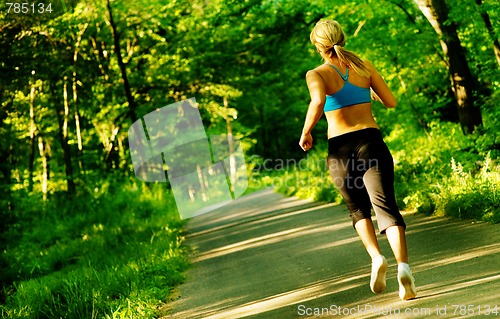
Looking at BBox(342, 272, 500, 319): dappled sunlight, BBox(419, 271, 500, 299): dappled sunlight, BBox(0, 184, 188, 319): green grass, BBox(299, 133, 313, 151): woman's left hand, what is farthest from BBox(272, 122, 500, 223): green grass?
BBox(299, 133, 313, 151): woman's left hand

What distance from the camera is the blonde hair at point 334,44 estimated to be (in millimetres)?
5035

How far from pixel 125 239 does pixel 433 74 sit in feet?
28.3

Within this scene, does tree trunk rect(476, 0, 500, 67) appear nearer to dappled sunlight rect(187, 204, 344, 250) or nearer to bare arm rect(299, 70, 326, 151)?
dappled sunlight rect(187, 204, 344, 250)

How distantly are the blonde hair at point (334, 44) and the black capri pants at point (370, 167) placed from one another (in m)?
0.44

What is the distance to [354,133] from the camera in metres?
5.02

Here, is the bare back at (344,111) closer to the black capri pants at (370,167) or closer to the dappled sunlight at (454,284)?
the black capri pants at (370,167)

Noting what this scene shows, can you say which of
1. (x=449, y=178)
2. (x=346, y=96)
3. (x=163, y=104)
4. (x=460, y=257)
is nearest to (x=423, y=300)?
(x=346, y=96)

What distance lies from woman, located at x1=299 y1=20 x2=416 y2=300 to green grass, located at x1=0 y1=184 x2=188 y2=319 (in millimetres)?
2387

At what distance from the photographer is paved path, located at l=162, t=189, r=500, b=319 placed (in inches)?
195

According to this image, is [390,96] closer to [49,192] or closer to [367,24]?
[367,24]

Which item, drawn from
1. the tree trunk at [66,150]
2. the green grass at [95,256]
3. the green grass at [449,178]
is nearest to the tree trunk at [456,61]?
the green grass at [449,178]

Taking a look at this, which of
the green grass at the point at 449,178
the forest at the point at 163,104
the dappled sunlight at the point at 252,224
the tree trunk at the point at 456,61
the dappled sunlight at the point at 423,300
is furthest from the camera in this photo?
the dappled sunlight at the point at 252,224

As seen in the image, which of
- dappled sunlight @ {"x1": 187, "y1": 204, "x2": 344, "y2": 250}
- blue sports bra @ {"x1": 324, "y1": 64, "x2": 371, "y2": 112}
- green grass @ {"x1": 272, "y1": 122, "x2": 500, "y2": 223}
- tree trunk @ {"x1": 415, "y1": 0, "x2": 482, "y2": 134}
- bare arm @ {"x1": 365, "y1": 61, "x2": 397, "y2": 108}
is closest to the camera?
blue sports bra @ {"x1": 324, "y1": 64, "x2": 371, "y2": 112}

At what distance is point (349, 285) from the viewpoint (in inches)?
242
